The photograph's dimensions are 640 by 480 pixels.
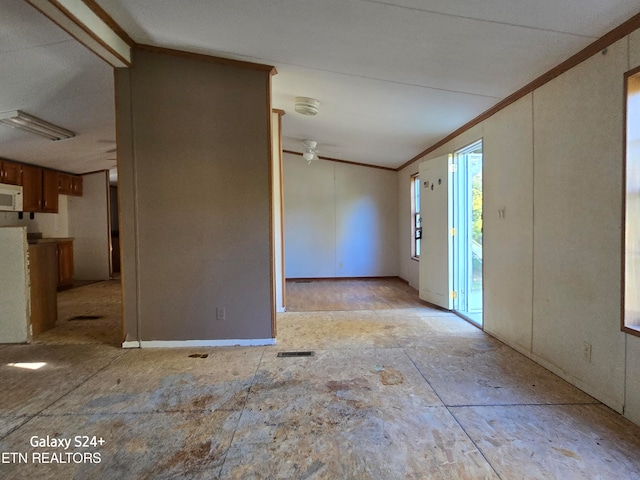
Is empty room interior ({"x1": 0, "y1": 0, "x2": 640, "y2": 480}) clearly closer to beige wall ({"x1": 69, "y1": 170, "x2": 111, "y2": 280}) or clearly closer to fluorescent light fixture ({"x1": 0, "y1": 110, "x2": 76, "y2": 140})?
fluorescent light fixture ({"x1": 0, "y1": 110, "x2": 76, "y2": 140})

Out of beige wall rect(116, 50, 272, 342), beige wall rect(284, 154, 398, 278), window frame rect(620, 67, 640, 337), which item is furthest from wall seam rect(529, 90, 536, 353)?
beige wall rect(284, 154, 398, 278)

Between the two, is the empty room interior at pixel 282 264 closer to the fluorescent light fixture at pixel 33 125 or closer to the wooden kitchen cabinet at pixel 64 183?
the fluorescent light fixture at pixel 33 125

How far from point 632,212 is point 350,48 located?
2168 millimetres

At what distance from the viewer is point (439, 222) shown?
4602 millimetres

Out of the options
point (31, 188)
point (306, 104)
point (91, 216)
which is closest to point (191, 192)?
point (306, 104)

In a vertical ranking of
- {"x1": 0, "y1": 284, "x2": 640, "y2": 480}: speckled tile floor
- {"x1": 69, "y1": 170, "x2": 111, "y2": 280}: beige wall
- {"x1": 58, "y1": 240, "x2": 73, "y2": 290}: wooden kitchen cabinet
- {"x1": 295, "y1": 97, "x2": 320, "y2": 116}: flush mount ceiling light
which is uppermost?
{"x1": 295, "y1": 97, "x2": 320, "y2": 116}: flush mount ceiling light

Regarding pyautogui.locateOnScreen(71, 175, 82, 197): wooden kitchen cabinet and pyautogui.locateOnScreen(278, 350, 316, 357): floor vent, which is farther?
pyautogui.locateOnScreen(71, 175, 82, 197): wooden kitchen cabinet

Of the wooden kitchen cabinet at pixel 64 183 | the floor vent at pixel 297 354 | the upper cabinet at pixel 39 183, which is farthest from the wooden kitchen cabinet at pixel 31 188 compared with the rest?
the floor vent at pixel 297 354

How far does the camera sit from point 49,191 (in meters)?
6.27

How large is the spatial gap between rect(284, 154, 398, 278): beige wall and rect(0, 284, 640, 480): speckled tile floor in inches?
159

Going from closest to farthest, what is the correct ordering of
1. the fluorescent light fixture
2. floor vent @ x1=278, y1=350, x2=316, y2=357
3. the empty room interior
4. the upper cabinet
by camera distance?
the empty room interior → floor vent @ x1=278, y1=350, x2=316, y2=357 → the fluorescent light fixture → the upper cabinet

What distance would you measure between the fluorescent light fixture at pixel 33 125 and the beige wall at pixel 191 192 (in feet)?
4.91

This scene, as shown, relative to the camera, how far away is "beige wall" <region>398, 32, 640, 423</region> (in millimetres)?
2064

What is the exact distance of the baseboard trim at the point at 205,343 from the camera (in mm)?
3322
